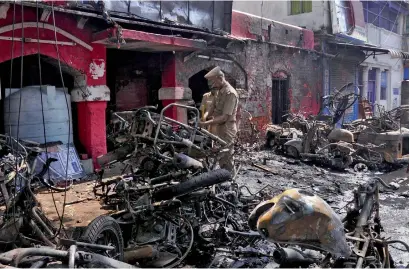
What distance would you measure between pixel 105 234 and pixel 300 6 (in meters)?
17.7

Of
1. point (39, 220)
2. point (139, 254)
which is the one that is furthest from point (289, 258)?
point (39, 220)

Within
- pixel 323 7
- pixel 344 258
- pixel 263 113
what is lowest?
pixel 344 258

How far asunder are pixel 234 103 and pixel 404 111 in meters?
7.49

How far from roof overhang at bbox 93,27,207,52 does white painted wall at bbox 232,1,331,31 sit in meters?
9.20

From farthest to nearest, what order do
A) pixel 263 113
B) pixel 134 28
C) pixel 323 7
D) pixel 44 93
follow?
pixel 323 7, pixel 263 113, pixel 134 28, pixel 44 93

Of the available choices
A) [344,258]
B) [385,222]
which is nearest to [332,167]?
[385,222]

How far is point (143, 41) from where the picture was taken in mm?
9844

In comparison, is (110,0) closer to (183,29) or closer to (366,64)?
(183,29)

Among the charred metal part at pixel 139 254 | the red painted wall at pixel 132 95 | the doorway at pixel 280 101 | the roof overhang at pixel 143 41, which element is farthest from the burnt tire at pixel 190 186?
the doorway at pixel 280 101

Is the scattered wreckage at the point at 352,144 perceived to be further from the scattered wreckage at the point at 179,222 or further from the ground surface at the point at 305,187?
the scattered wreckage at the point at 179,222

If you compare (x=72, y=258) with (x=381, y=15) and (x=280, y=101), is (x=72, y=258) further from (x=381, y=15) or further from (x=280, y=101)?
(x=381, y=15)

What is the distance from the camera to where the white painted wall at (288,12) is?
18.2m

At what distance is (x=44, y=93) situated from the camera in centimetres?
895

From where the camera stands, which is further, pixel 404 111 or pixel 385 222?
pixel 404 111
